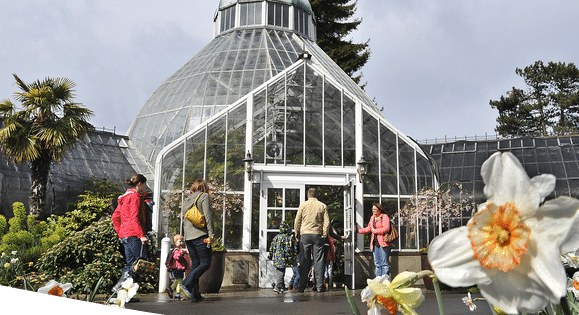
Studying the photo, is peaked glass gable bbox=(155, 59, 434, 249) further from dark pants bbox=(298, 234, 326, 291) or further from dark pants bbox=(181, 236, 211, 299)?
dark pants bbox=(181, 236, 211, 299)

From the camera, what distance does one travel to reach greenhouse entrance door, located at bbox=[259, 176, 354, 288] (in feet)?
26.0

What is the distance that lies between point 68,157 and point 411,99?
1342 cm

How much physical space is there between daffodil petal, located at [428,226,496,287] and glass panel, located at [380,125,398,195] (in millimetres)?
8263

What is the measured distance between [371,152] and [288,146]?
1.51m

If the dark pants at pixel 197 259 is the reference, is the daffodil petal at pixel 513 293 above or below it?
above

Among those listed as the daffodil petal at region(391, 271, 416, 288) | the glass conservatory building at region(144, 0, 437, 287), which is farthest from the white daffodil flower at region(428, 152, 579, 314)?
the glass conservatory building at region(144, 0, 437, 287)

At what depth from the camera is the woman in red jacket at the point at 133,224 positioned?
5000 mm

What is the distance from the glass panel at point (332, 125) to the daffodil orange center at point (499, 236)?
26.5ft

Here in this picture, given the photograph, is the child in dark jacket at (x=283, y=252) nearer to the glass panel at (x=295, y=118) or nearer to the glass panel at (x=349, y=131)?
the glass panel at (x=295, y=118)

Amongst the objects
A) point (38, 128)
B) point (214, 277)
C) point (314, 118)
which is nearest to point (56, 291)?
point (214, 277)

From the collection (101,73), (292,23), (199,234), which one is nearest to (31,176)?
(199,234)

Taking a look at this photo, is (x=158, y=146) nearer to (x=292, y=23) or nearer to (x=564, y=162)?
(x=292, y=23)

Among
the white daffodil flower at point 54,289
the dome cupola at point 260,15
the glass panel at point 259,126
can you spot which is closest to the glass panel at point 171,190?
the glass panel at point 259,126

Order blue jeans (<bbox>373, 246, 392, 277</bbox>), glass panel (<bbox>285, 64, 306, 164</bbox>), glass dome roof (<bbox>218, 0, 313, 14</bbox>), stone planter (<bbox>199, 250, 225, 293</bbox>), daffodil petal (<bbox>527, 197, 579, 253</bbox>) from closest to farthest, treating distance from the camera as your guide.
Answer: daffodil petal (<bbox>527, 197, 579, 253</bbox>) → stone planter (<bbox>199, 250, 225, 293</bbox>) → blue jeans (<bbox>373, 246, 392, 277</bbox>) → glass panel (<bbox>285, 64, 306, 164</bbox>) → glass dome roof (<bbox>218, 0, 313, 14</bbox>)
